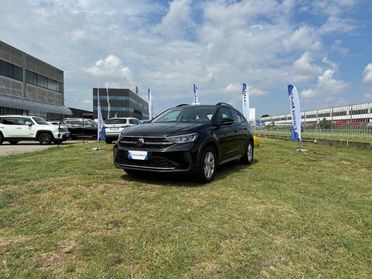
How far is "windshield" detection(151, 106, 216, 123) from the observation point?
23.8ft

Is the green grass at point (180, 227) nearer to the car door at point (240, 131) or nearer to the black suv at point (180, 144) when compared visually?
the black suv at point (180, 144)

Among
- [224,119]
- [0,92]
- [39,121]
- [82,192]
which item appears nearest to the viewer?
[82,192]

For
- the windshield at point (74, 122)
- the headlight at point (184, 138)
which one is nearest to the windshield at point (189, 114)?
the headlight at point (184, 138)

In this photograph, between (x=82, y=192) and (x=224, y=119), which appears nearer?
(x=82, y=192)

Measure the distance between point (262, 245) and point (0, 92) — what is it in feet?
158

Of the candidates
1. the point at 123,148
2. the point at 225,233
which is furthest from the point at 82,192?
the point at 225,233

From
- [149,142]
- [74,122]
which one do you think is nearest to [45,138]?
[74,122]

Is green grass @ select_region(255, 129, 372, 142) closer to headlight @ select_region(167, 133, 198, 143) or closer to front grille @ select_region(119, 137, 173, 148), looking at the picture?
headlight @ select_region(167, 133, 198, 143)

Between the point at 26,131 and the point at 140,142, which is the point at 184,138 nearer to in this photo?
the point at 140,142

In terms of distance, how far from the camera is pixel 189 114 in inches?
295

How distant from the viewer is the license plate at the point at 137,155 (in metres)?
6.07

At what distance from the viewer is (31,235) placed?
12.3ft

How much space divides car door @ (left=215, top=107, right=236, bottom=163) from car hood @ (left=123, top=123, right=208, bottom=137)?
0.62m

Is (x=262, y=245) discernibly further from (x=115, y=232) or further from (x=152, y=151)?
(x=152, y=151)
